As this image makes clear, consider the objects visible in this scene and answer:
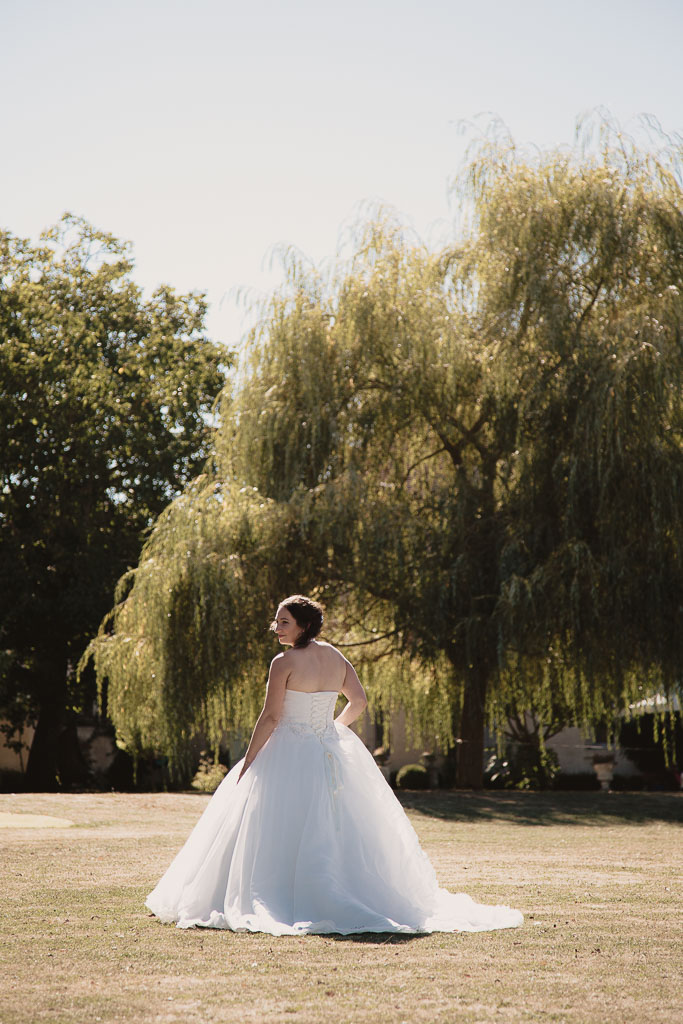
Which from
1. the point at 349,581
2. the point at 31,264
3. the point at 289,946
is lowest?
the point at 289,946

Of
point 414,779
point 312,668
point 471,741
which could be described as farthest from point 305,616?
point 414,779

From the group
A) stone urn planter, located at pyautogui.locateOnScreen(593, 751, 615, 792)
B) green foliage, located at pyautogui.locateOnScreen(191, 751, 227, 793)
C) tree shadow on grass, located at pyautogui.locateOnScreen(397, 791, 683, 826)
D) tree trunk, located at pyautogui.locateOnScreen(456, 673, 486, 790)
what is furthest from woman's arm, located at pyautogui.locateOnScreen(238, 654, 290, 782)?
stone urn planter, located at pyautogui.locateOnScreen(593, 751, 615, 792)

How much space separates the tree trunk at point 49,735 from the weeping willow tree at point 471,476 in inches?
441

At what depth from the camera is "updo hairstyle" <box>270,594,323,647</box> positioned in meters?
7.06

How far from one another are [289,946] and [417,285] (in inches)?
570

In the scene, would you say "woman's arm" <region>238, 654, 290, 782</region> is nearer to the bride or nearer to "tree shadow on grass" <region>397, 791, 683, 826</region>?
the bride

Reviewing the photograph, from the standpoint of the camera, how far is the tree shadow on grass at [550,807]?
1538 cm

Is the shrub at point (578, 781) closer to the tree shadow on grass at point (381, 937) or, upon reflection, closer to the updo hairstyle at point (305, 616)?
the updo hairstyle at point (305, 616)

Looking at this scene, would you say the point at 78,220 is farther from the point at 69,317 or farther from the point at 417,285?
the point at 417,285

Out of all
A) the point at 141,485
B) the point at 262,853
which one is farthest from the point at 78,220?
the point at 262,853

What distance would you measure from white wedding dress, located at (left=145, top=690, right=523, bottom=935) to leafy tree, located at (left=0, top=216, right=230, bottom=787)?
20.1 meters

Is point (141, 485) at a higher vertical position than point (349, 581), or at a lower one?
higher

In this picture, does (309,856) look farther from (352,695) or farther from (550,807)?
(550,807)

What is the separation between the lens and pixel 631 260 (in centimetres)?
1789
